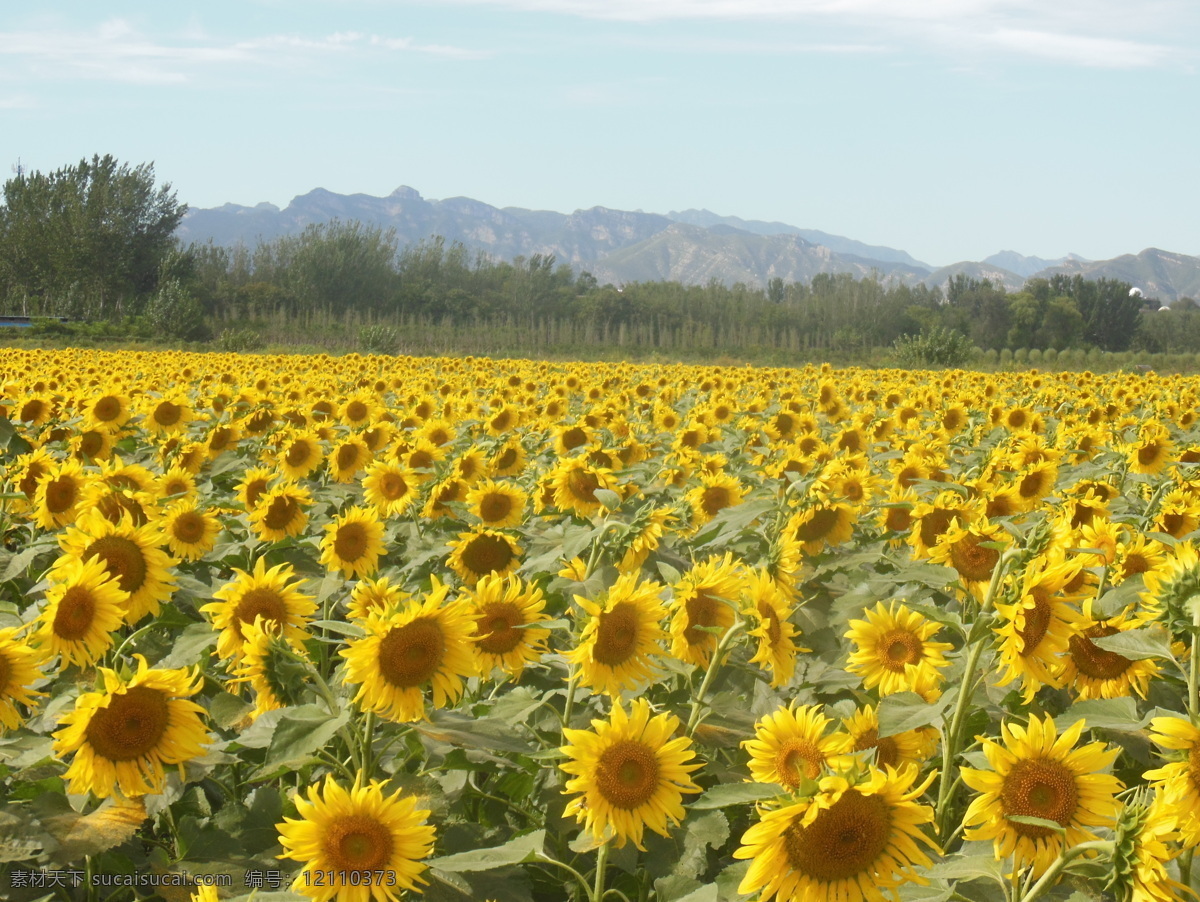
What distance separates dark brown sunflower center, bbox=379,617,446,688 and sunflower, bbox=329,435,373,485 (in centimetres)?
343

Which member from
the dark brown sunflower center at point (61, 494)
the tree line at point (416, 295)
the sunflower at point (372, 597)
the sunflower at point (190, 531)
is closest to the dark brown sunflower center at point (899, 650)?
the sunflower at point (372, 597)

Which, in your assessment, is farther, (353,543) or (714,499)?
(714,499)

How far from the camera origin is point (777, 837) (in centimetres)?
155

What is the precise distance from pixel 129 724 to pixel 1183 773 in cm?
190

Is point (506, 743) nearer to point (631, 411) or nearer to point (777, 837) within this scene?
point (777, 837)

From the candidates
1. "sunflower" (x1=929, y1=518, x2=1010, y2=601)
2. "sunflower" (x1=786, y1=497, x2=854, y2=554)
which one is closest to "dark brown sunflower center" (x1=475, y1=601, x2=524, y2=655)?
"sunflower" (x1=929, y1=518, x2=1010, y2=601)

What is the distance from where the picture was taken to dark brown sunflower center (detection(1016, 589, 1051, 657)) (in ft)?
6.88

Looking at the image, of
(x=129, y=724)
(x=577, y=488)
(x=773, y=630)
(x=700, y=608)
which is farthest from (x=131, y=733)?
(x=577, y=488)

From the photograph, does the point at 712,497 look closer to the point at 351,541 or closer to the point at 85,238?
the point at 351,541

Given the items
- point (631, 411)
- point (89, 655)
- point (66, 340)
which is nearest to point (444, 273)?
point (66, 340)

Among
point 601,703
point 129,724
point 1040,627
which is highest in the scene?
point 1040,627

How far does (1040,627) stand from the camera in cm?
214

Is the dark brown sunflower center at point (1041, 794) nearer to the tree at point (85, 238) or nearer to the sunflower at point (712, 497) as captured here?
the sunflower at point (712, 497)

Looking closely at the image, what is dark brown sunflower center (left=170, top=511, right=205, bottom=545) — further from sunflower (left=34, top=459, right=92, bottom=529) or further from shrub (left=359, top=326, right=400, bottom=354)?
shrub (left=359, top=326, right=400, bottom=354)
